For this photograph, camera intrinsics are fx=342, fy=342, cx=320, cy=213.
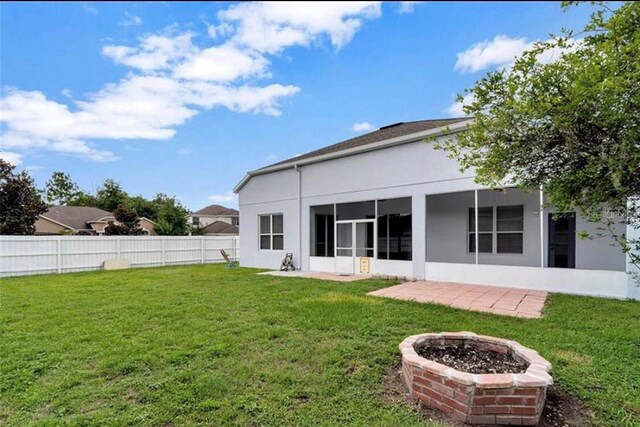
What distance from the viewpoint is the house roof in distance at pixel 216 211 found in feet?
153

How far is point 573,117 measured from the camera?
2.57 m

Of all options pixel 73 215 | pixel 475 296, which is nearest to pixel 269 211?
pixel 475 296

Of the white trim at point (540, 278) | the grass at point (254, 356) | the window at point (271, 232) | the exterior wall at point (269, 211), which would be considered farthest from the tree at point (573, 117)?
the window at point (271, 232)

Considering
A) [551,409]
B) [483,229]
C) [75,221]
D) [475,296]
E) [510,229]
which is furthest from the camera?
[75,221]

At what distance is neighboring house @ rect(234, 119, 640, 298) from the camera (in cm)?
941

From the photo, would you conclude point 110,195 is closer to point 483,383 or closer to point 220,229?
point 220,229

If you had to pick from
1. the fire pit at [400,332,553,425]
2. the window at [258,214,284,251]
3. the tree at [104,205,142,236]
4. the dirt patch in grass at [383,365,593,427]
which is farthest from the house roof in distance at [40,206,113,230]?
the fire pit at [400,332,553,425]

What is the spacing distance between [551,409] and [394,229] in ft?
35.2

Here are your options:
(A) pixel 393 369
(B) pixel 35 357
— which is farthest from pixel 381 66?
(B) pixel 35 357

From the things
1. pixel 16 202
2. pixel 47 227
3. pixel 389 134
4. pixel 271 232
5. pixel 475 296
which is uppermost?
pixel 389 134

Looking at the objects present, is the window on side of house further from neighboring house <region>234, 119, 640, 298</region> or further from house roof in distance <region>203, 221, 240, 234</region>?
house roof in distance <region>203, 221, 240, 234</region>

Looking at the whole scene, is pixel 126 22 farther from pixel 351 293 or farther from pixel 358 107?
pixel 358 107

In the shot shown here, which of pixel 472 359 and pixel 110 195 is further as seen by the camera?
pixel 110 195

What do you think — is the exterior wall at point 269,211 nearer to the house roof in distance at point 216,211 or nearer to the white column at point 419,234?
the white column at point 419,234
